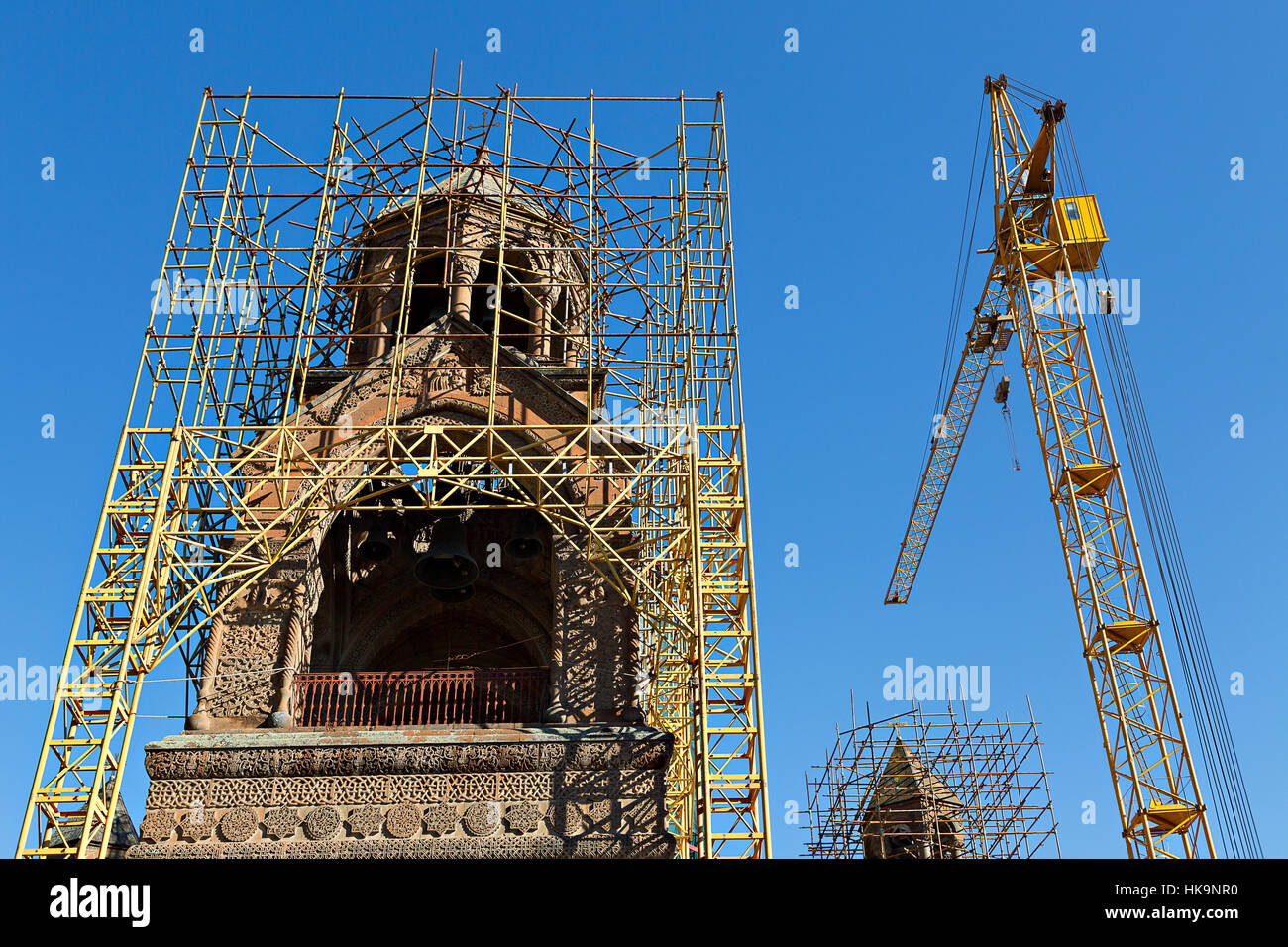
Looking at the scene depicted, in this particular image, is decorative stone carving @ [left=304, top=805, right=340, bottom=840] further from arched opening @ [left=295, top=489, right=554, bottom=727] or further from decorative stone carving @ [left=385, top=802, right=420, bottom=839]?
arched opening @ [left=295, top=489, right=554, bottom=727]

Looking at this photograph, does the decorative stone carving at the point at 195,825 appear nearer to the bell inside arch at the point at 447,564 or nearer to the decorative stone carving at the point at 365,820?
the decorative stone carving at the point at 365,820

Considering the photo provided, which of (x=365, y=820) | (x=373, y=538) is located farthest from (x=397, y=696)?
(x=373, y=538)

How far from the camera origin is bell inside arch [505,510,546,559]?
19.2m

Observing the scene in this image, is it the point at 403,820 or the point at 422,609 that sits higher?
the point at 422,609

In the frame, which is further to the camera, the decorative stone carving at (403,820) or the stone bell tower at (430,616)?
the stone bell tower at (430,616)

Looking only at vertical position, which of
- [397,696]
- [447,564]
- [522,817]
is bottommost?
[522,817]

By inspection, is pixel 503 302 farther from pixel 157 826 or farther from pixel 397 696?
pixel 157 826

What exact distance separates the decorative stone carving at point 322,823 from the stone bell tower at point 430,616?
25mm

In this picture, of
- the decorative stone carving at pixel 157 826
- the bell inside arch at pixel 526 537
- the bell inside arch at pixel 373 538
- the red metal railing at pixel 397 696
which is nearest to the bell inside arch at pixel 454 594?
the bell inside arch at pixel 373 538

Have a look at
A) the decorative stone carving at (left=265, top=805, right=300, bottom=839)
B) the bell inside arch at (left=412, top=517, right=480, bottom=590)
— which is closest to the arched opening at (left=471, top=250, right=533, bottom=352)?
the bell inside arch at (left=412, top=517, right=480, bottom=590)

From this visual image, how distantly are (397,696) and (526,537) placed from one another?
2840 millimetres

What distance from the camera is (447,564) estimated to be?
1914 centimetres

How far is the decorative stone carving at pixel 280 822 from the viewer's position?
1598 cm
